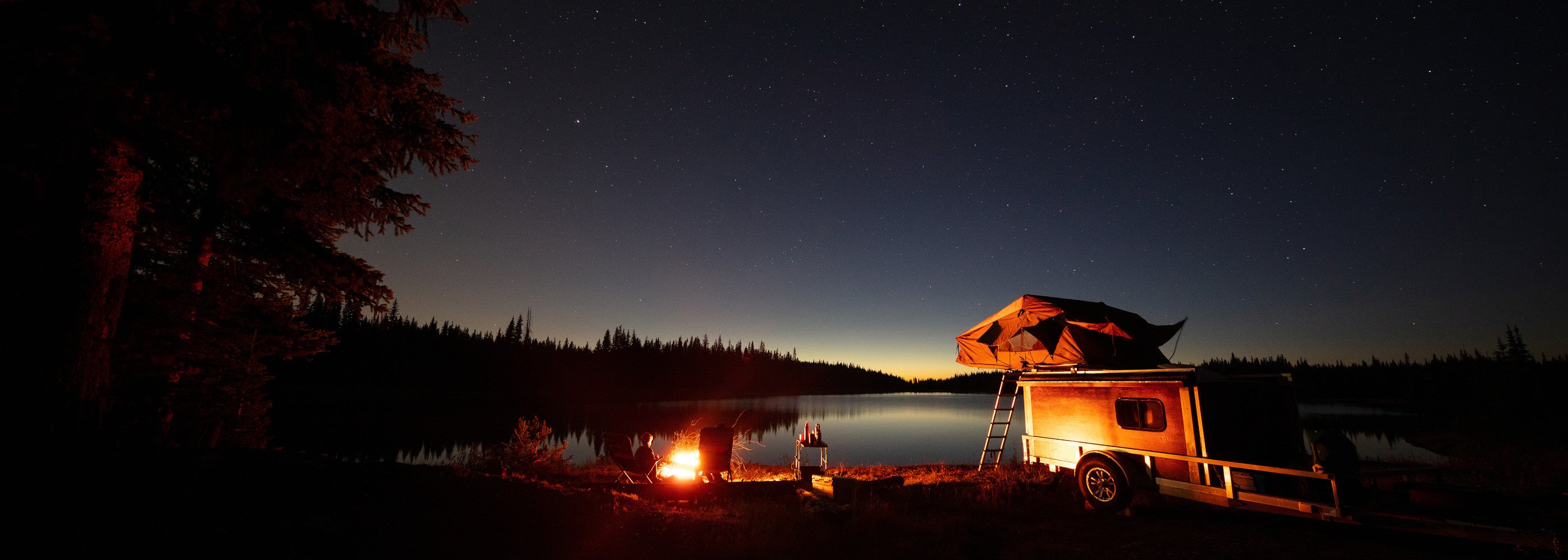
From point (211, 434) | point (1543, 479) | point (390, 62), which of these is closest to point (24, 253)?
point (390, 62)

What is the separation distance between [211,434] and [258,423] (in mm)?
906

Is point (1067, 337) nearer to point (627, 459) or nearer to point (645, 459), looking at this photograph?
point (645, 459)

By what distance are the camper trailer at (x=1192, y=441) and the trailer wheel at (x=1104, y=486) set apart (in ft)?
0.04

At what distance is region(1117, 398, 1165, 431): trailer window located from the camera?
8.55 m

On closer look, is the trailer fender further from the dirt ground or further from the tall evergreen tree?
the tall evergreen tree

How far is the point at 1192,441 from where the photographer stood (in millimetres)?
8055

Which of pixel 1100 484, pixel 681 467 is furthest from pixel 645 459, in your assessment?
pixel 1100 484

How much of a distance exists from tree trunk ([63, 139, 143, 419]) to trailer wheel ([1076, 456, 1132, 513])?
12.0m

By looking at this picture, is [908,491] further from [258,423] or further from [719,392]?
[719,392]

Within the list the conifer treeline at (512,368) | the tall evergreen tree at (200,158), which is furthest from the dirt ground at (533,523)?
the conifer treeline at (512,368)

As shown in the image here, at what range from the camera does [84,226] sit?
16.3 feet

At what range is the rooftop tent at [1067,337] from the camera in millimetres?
10453

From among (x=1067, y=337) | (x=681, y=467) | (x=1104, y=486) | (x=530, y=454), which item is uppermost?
(x=1067, y=337)

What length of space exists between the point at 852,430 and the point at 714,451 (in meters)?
44.6
